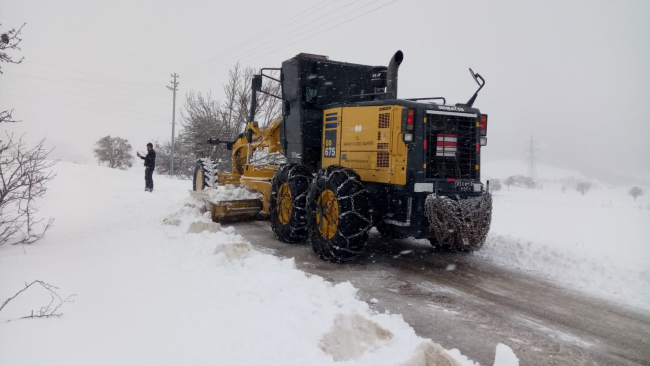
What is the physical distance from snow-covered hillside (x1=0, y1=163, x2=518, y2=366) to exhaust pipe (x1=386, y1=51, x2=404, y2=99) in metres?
3.28

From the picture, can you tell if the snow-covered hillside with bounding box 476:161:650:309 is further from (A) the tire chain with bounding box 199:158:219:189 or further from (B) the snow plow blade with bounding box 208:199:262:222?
(A) the tire chain with bounding box 199:158:219:189

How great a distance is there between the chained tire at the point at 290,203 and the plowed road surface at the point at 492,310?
2.35 feet

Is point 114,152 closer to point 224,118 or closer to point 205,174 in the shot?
point 224,118

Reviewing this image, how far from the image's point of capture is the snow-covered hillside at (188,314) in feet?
8.88

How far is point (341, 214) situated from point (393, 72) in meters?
2.60

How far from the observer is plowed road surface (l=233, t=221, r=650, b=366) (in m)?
3.51

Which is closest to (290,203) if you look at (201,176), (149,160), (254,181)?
(254,181)

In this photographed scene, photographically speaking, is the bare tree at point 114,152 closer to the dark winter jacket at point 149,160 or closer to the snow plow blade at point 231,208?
the dark winter jacket at point 149,160

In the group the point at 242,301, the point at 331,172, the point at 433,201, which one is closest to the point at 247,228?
the point at 331,172

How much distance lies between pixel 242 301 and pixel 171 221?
14.2ft

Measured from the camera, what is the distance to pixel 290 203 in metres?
7.52

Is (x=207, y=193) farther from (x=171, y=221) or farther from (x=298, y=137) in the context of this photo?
(x=298, y=137)

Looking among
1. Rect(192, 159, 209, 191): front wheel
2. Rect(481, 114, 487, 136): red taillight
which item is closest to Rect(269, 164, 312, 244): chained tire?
Rect(481, 114, 487, 136): red taillight

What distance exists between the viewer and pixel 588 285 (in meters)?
5.36
